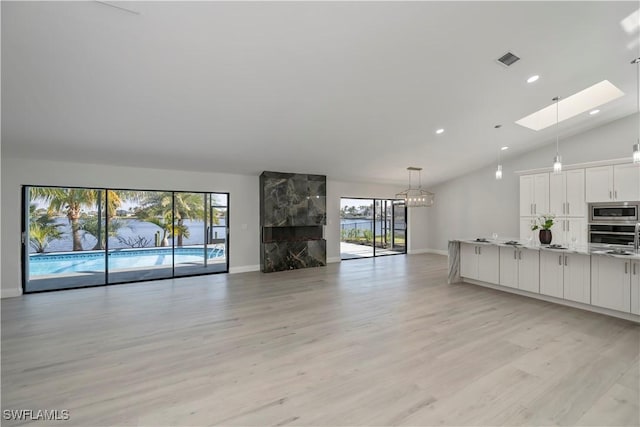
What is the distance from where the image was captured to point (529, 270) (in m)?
4.77

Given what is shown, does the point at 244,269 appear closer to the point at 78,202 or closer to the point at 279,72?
the point at 78,202

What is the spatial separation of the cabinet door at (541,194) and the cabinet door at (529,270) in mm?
2369

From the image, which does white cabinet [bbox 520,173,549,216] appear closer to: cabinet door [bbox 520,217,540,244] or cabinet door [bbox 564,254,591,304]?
cabinet door [bbox 520,217,540,244]

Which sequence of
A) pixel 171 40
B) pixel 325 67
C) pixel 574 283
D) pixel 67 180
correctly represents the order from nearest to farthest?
pixel 171 40
pixel 325 67
pixel 574 283
pixel 67 180

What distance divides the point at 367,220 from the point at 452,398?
7621 millimetres

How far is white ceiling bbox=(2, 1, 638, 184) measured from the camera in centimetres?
255

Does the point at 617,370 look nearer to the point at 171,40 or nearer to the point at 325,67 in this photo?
the point at 325,67

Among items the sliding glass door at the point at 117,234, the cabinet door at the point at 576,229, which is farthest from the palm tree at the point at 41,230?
the cabinet door at the point at 576,229

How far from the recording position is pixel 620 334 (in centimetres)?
334

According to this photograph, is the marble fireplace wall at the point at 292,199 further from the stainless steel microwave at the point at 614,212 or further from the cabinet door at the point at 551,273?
the stainless steel microwave at the point at 614,212

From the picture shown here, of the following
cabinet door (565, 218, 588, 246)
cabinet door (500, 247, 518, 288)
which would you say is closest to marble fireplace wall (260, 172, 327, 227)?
Answer: cabinet door (500, 247, 518, 288)

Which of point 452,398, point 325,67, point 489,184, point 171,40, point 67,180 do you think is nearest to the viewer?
point 452,398

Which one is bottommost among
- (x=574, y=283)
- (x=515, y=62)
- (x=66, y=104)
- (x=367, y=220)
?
(x=574, y=283)

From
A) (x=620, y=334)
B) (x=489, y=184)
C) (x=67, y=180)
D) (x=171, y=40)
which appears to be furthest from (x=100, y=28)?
(x=489, y=184)
